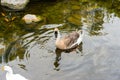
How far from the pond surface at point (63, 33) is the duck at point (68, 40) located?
0.24 metres

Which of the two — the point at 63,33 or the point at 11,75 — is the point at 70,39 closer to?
the point at 63,33

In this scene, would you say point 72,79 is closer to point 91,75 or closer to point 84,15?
point 91,75

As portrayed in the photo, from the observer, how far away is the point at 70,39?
15391mm

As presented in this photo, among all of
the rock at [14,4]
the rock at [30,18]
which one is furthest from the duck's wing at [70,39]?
the rock at [14,4]

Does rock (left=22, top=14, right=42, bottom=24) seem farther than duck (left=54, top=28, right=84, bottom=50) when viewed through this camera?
Yes

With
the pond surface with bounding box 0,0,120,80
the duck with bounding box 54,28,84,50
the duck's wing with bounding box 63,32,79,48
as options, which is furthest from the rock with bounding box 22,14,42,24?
the duck's wing with bounding box 63,32,79,48

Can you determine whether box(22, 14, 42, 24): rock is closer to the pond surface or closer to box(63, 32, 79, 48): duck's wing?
the pond surface

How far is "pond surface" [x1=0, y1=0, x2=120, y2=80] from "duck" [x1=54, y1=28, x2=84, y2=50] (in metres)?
0.24

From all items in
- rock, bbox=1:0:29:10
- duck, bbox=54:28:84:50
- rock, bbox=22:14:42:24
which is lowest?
duck, bbox=54:28:84:50

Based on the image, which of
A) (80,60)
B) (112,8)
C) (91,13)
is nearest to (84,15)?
(91,13)

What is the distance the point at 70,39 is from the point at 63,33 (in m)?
1.06

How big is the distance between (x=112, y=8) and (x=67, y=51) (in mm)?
5635

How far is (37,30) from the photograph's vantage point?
54.8ft

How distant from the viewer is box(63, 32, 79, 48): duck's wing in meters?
15.3
